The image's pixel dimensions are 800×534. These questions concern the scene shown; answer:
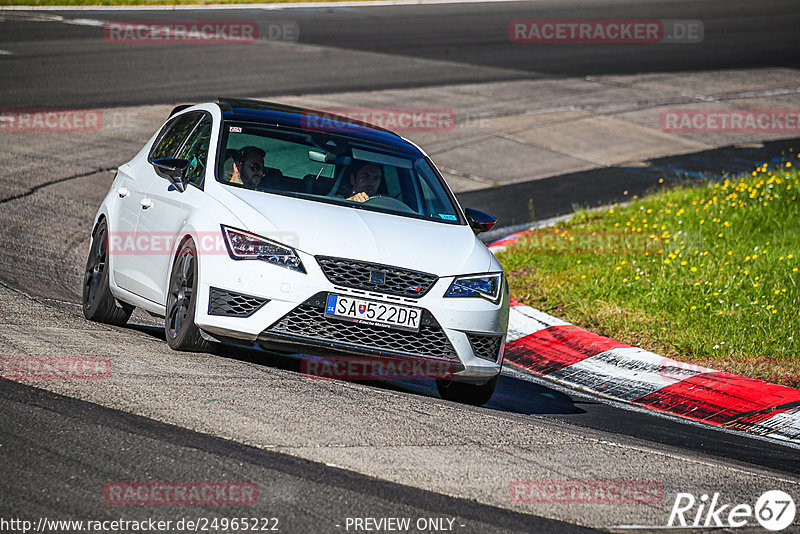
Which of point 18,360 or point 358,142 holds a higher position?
point 358,142

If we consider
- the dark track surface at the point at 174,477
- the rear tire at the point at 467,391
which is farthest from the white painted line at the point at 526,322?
the dark track surface at the point at 174,477

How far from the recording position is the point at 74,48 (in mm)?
21703

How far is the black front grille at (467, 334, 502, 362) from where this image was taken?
681 cm

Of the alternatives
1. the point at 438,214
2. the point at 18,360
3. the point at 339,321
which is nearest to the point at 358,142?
the point at 438,214

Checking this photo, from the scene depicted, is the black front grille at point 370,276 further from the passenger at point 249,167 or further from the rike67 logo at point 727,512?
the rike67 logo at point 727,512

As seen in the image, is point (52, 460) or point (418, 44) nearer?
point (52, 460)

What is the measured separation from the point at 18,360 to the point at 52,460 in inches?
60.0

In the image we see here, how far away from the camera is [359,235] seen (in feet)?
21.9

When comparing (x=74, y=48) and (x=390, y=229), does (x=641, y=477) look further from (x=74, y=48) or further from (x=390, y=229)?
(x=74, y=48)

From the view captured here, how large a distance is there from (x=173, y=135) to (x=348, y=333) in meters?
2.87

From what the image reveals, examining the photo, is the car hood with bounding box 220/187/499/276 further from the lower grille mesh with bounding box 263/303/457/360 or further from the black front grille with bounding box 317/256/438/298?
the lower grille mesh with bounding box 263/303/457/360

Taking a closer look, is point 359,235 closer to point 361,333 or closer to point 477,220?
point 361,333

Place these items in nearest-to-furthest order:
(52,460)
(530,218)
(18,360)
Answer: (52,460) < (18,360) < (530,218)

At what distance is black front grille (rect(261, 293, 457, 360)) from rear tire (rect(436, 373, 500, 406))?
73 cm
